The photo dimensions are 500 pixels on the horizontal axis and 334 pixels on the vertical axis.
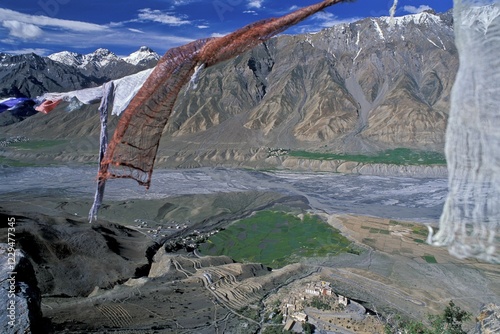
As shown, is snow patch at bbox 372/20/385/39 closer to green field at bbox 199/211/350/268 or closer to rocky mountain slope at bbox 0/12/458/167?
rocky mountain slope at bbox 0/12/458/167

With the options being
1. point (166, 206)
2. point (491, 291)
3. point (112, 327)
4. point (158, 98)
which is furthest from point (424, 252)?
point (158, 98)

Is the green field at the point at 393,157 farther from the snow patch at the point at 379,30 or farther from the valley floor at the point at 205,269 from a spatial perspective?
the snow patch at the point at 379,30

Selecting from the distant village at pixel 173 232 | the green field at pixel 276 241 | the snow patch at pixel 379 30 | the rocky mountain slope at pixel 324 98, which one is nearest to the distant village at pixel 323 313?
the green field at pixel 276 241

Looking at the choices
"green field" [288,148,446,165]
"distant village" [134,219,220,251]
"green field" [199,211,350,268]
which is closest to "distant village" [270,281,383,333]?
"green field" [199,211,350,268]

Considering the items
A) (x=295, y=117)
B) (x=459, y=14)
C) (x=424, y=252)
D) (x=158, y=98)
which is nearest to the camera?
(x=459, y=14)

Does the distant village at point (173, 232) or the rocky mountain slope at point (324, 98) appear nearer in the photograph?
the distant village at point (173, 232)

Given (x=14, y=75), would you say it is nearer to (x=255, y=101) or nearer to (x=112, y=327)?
(x=255, y=101)

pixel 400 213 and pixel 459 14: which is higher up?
pixel 459 14
